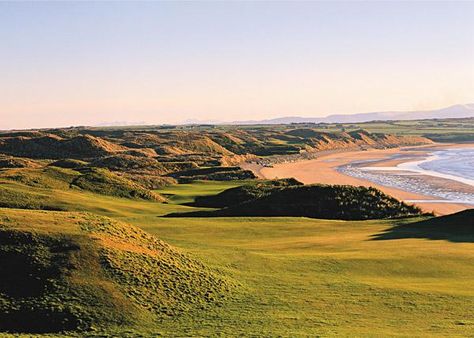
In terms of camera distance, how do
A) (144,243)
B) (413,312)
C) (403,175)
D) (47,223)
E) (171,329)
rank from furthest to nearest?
(403,175) → (144,243) → (47,223) → (413,312) → (171,329)

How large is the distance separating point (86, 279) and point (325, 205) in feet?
121

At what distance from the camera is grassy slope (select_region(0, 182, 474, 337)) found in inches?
900

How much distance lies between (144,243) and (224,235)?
1245 centimetres

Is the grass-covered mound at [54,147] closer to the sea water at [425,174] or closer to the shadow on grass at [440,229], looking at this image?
the sea water at [425,174]

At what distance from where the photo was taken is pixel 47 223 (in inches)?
1141

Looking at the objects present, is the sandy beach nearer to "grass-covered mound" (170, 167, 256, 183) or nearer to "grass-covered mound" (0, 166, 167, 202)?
"grass-covered mound" (170, 167, 256, 183)

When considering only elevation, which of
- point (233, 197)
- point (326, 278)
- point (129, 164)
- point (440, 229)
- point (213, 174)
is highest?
point (129, 164)

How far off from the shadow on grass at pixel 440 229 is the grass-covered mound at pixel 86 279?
18.9m

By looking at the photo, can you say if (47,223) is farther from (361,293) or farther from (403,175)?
(403,175)

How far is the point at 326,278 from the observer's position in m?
29.7

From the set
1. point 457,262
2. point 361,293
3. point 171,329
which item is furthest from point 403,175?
point 171,329

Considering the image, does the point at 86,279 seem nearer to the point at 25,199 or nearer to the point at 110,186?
the point at 25,199

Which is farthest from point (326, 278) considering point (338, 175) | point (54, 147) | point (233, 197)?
point (54, 147)

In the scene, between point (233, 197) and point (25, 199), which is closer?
point (25, 199)
